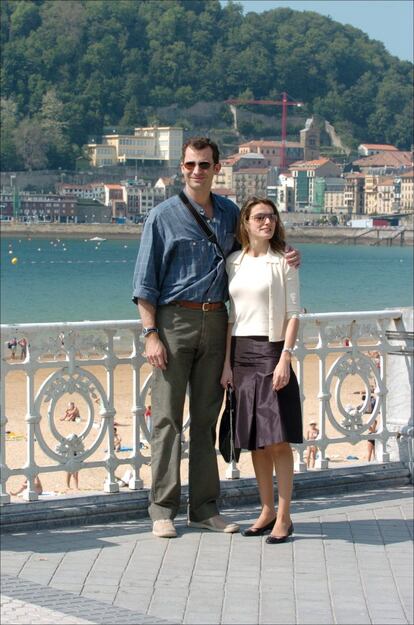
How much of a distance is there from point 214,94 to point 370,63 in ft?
94.6

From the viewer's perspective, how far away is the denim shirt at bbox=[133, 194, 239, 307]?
4.76 m

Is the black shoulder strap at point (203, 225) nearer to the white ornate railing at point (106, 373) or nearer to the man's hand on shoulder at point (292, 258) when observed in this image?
the man's hand on shoulder at point (292, 258)

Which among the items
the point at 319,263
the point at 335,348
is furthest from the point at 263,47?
the point at 335,348

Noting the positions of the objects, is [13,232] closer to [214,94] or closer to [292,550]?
[214,94]

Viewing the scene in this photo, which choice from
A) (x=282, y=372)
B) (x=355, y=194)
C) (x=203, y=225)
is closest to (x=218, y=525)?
(x=282, y=372)

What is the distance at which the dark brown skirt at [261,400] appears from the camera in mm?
4797

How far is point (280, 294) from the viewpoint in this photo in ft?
15.6

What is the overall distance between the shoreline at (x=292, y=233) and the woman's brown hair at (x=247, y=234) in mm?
129224

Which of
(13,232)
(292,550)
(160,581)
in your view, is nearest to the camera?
(160,581)

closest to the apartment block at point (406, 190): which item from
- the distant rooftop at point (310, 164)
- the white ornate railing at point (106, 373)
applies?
the distant rooftop at point (310, 164)

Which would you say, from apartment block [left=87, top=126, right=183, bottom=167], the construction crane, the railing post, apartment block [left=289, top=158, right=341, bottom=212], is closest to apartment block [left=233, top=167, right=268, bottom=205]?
apartment block [left=289, top=158, right=341, bottom=212]

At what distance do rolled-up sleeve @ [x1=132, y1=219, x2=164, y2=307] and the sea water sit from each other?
36098mm

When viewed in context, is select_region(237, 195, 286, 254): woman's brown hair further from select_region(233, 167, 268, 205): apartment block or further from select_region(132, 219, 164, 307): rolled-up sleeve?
select_region(233, 167, 268, 205): apartment block

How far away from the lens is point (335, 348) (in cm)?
573
